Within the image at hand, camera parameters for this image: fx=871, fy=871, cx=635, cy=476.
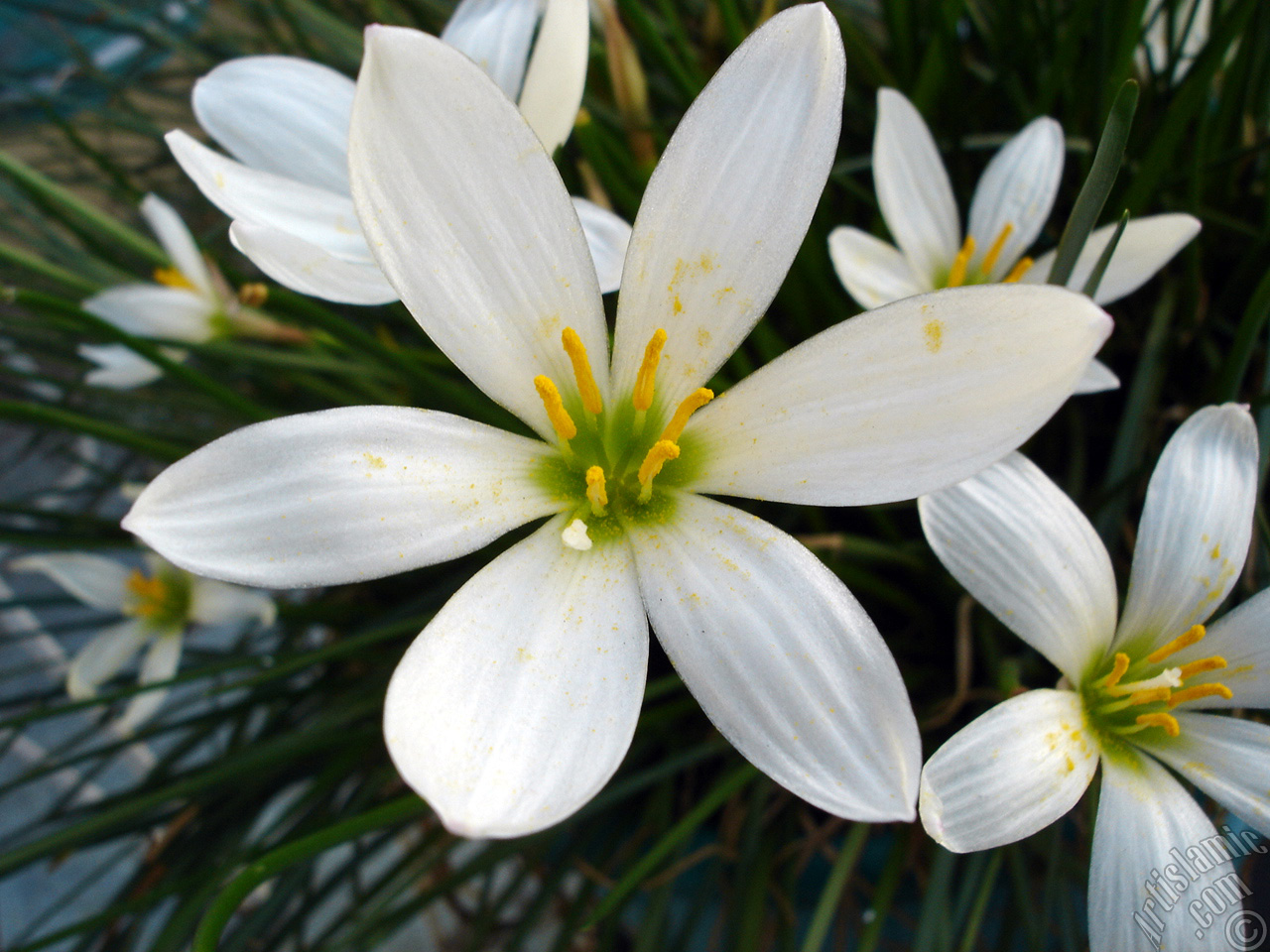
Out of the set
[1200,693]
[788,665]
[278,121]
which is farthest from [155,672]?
[1200,693]

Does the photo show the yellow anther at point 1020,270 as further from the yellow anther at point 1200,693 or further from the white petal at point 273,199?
the white petal at point 273,199

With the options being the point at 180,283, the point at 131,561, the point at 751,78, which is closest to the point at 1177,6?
the point at 751,78

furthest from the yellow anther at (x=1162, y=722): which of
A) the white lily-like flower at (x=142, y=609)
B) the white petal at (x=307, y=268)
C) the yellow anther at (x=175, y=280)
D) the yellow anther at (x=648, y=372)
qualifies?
the yellow anther at (x=175, y=280)

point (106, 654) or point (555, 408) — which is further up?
point (555, 408)

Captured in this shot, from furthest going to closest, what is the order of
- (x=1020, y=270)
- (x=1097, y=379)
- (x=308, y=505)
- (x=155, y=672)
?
(x=155, y=672) < (x=1020, y=270) < (x=1097, y=379) < (x=308, y=505)

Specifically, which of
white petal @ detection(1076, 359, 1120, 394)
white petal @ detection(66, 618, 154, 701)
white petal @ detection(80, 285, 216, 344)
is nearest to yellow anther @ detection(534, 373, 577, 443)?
white petal @ detection(1076, 359, 1120, 394)

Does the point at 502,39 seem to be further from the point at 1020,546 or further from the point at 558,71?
the point at 1020,546
